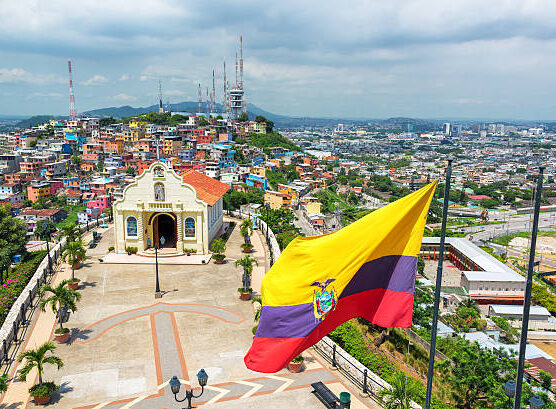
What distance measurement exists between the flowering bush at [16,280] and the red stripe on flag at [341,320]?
64.7ft

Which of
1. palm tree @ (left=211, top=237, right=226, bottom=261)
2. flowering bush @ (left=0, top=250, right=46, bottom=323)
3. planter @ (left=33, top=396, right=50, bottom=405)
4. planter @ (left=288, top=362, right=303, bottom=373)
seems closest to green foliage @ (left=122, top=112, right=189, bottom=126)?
flowering bush @ (left=0, top=250, right=46, bottom=323)

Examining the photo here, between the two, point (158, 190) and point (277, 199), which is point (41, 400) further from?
point (277, 199)

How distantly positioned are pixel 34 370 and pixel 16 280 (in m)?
12.7

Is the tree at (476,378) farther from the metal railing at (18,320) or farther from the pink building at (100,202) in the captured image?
the pink building at (100,202)

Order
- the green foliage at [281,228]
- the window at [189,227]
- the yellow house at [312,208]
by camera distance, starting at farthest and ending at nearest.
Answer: the yellow house at [312,208]
the green foliage at [281,228]
the window at [189,227]

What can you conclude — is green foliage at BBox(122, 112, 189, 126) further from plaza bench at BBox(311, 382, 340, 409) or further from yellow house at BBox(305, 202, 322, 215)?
plaza bench at BBox(311, 382, 340, 409)

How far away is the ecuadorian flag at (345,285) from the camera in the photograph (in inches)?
362

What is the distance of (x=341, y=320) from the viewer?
31.4 feet

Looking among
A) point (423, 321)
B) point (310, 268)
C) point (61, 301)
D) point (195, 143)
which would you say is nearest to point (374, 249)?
point (310, 268)

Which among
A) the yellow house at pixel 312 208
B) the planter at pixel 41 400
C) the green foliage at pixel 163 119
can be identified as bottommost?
the yellow house at pixel 312 208

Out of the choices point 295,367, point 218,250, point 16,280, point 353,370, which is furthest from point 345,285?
point 16,280

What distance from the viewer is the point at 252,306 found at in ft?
76.2

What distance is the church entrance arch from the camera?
34031 mm

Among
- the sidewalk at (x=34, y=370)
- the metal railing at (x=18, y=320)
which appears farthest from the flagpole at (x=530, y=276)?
the metal railing at (x=18, y=320)
